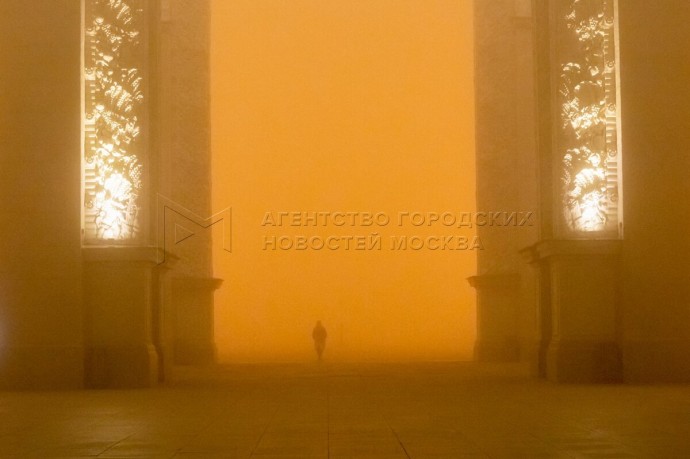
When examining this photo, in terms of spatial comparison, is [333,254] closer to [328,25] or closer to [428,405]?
[328,25]

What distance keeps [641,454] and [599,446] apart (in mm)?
484

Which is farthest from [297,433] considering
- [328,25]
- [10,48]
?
[328,25]

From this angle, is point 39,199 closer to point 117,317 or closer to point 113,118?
point 113,118

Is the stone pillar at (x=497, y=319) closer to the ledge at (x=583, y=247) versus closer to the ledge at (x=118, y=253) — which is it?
the ledge at (x=583, y=247)

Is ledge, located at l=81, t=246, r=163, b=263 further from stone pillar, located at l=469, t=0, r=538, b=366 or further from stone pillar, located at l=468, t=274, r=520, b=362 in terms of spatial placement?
stone pillar, located at l=468, t=274, r=520, b=362

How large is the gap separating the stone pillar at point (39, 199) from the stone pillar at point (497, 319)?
36.1ft

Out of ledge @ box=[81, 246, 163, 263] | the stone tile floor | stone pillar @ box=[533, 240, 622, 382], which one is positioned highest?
ledge @ box=[81, 246, 163, 263]

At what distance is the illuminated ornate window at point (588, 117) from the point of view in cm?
1549

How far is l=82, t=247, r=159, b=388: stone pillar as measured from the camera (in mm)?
14938

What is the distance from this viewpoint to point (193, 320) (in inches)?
956

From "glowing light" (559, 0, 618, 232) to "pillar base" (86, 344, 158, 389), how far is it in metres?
6.28

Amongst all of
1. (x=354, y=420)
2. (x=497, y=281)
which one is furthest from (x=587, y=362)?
(x=497, y=281)

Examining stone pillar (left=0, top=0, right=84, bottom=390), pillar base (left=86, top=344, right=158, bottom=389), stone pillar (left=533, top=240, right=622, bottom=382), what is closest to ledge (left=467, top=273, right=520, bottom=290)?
stone pillar (left=533, top=240, right=622, bottom=382)

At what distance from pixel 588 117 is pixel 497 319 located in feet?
29.1
